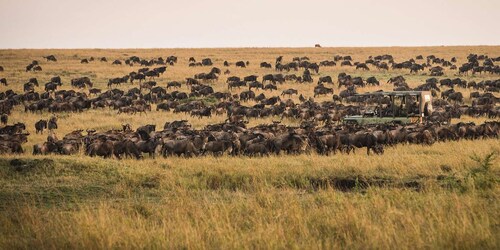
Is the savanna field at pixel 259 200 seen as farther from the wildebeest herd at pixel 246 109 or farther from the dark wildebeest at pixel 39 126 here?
the dark wildebeest at pixel 39 126

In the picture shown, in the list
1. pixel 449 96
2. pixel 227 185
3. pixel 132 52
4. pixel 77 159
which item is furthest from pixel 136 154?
pixel 132 52

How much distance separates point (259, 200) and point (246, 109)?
81.6 feet

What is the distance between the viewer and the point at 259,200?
12.0 m

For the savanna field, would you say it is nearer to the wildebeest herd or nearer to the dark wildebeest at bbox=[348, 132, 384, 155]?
the dark wildebeest at bbox=[348, 132, 384, 155]

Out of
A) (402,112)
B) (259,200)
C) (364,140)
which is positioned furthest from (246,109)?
(259,200)

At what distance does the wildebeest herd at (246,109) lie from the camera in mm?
21219

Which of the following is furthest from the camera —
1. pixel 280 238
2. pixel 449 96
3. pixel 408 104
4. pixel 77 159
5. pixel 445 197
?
pixel 449 96

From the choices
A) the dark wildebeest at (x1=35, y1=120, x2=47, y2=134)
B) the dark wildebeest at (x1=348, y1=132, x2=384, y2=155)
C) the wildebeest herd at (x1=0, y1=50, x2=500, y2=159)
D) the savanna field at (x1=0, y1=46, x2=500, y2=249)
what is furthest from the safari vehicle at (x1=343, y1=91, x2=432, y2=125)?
the dark wildebeest at (x1=35, y1=120, x2=47, y2=134)

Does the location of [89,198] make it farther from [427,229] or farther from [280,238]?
[427,229]

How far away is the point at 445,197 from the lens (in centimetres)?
1142

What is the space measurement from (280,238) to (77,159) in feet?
32.7

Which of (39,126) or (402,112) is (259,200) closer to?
(402,112)

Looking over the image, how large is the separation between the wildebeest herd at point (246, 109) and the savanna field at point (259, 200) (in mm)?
788

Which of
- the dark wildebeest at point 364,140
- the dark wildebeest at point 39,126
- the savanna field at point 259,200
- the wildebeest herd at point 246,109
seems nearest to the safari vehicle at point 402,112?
the wildebeest herd at point 246,109
